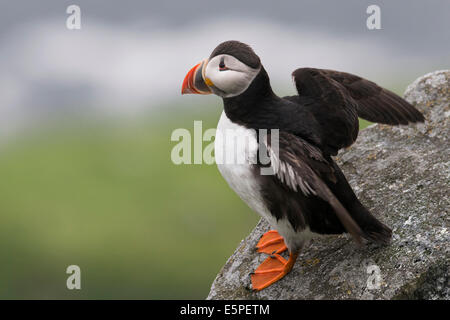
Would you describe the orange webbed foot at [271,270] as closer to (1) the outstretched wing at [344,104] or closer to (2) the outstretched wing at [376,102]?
(1) the outstretched wing at [344,104]

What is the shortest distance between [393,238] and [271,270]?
105cm

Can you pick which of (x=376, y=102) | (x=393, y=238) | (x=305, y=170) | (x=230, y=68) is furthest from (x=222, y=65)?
(x=393, y=238)

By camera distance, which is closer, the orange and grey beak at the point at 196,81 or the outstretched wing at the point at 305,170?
the outstretched wing at the point at 305,170

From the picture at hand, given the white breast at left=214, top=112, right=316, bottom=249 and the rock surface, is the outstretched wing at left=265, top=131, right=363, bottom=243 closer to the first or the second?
the white breast at left=214, top=112, right=316, bottom=249

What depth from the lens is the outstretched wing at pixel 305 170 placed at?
12.4ft

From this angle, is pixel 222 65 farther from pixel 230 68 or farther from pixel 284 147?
pixel 284 147

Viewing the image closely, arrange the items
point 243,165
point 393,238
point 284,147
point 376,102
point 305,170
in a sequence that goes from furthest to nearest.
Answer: point 376,102
point 393,238
point 243,165
point 284,147
point 305,170

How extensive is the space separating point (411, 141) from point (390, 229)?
1568 mm

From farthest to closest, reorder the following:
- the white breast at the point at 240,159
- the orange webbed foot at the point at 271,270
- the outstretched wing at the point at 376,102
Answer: the outstretched wing at the point at 376,102, the orange webbed foot at the point at 271,270, the white breast at the point at 240,159

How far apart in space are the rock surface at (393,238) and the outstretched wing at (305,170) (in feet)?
1.56

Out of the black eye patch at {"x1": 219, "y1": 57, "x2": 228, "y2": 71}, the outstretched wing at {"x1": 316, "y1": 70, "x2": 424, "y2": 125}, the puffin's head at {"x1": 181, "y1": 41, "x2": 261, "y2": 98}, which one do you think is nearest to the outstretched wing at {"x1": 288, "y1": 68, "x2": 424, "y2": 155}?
the outstretched wing at {"x1": 316, "y1": 70, "x2": 424, "y2": 125}

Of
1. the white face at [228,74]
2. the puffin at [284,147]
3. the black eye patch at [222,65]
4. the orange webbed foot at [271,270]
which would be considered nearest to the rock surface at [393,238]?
the orange webbed foot at [271,270]

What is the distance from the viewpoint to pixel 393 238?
14.8 feet

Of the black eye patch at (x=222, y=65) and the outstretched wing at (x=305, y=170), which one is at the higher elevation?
the black eye patch at (x=222, y=65)
